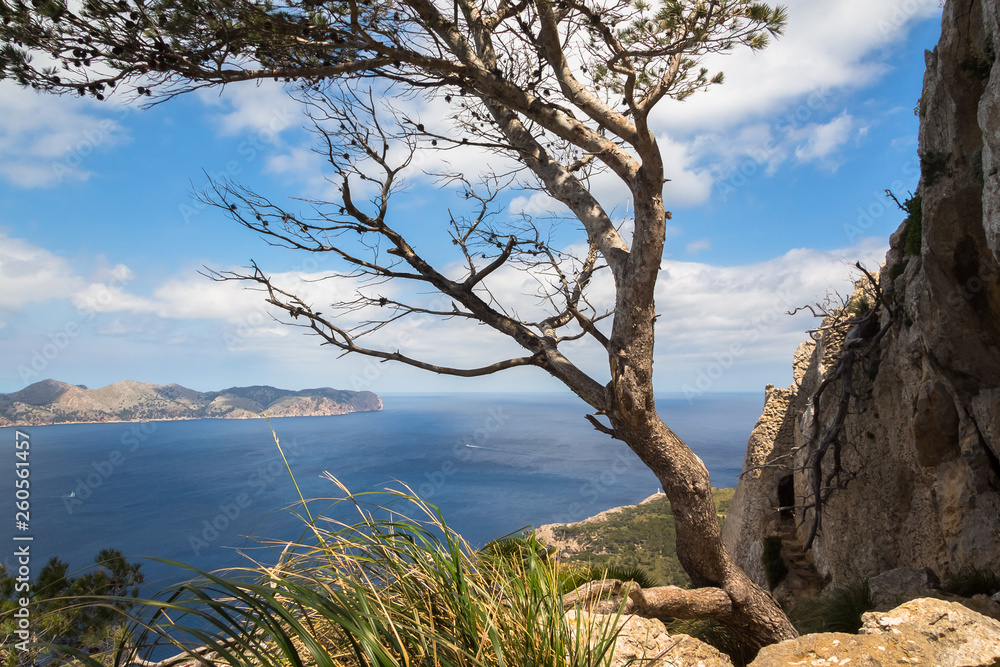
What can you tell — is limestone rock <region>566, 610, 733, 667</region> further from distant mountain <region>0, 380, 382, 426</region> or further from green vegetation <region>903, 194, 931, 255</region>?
distant mountain <region>0, 380, 382, 426</region>

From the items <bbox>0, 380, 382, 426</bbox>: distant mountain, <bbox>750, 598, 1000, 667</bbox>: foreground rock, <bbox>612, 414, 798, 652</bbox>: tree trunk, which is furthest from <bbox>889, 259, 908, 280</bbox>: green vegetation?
<bbox>0, 380, 382, 426</bbox>: distant mountain

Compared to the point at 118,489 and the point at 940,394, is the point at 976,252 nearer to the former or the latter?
the point at 940,394

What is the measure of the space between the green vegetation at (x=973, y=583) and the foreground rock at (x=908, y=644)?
236 centimetres

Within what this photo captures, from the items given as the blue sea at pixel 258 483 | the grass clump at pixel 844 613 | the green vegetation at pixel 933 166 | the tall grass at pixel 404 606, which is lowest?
the blue sea at pixel 258 483

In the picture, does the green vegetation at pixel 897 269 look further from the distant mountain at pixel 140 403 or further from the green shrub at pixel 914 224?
the distant mountain at pixel 140 403

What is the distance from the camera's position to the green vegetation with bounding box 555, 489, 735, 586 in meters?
16.1

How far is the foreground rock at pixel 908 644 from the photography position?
2416 mm

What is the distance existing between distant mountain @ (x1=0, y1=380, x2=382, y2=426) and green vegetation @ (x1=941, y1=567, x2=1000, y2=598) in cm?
4437

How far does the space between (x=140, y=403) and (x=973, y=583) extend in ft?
265

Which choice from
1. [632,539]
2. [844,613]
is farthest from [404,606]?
[632,539]

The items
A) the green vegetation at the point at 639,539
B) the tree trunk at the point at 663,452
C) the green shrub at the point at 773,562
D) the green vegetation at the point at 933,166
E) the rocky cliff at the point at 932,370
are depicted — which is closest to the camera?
the tree trunk at the point at 663,452

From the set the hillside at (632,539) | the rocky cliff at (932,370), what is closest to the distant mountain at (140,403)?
the hillside at (632,539)

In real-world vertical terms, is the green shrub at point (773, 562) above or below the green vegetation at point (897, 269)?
below

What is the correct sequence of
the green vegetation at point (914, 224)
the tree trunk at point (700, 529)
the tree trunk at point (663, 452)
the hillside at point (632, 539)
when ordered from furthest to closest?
the hillside at point (632, 539) < the green vegetation at point (914, 224) < the tree trunk at point (700, 529) < the tree trunk at point (663, 452)
